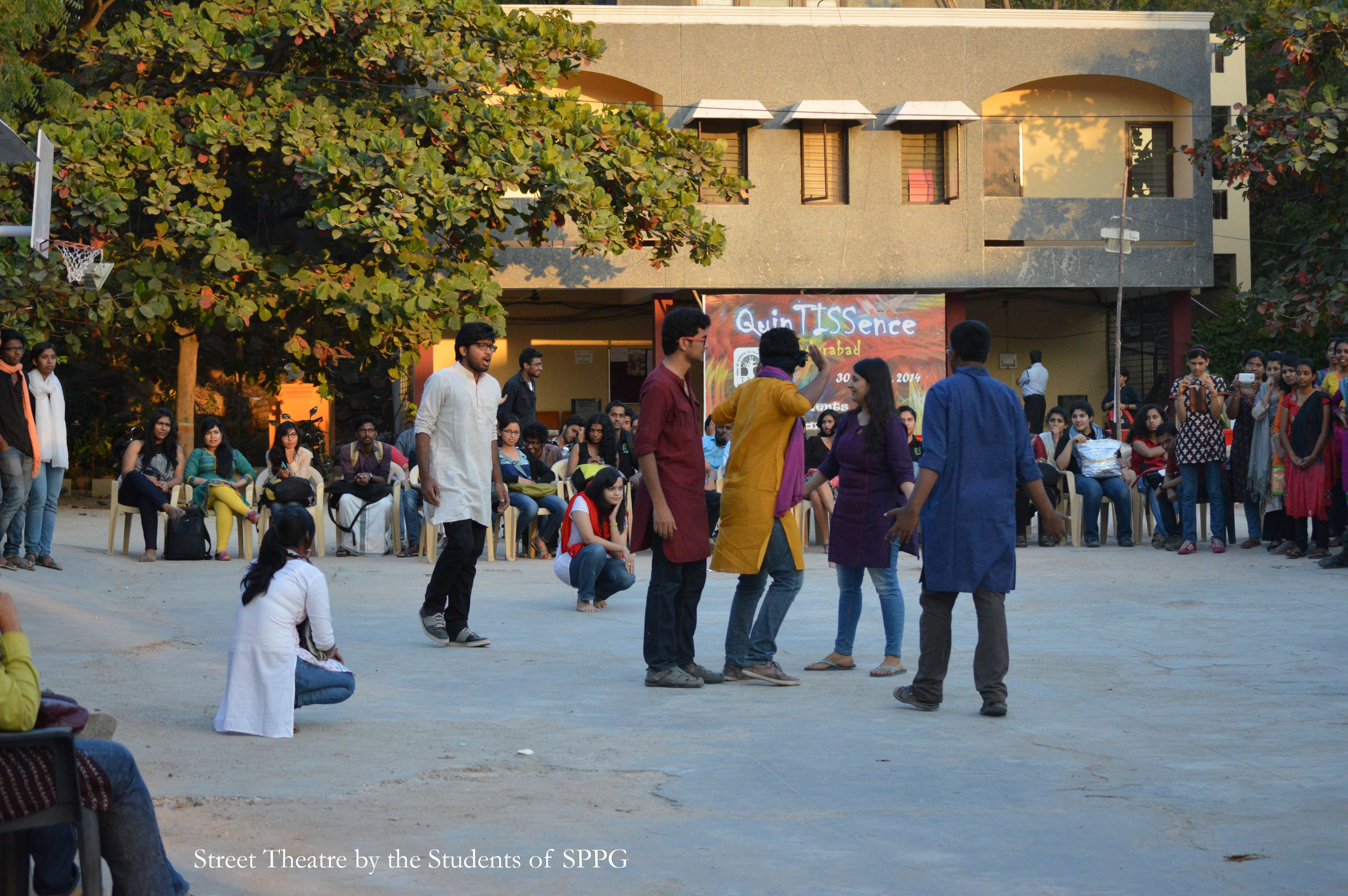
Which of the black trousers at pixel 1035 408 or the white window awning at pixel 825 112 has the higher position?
the white window awning at pixel 825 112

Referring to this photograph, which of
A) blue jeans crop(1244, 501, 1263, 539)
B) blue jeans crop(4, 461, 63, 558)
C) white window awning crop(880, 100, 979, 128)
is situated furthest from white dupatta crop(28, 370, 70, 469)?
white window awning crop(880, 100, 979, 128)

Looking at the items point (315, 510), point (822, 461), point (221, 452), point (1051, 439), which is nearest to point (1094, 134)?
point (1051, 439)

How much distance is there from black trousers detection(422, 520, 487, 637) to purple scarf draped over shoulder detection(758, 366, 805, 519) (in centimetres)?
196

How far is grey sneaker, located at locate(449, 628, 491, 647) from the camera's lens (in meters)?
8.52

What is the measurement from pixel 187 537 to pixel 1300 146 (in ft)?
51.1

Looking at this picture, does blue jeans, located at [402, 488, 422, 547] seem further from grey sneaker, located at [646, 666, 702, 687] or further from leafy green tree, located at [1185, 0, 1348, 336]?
leafy green tree, located at [1185, 0, 1348, 336]

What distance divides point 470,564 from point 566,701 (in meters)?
1.84

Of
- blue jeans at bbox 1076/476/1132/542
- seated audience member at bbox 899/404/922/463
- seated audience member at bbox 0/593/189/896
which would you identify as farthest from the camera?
seated audience member at bbox 899/404/922/463

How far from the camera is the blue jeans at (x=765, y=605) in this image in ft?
23.9

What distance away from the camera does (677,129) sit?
23.2m

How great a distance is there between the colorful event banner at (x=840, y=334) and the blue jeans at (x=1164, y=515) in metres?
8.35

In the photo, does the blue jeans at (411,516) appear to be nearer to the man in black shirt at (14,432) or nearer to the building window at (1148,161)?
the man in black shirt at (14,432)

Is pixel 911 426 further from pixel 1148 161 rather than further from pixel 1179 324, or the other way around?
pixel 1148 161

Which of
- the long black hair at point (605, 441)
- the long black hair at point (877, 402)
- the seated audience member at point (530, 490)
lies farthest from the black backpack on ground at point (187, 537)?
the long black hair at point (877, 402)
